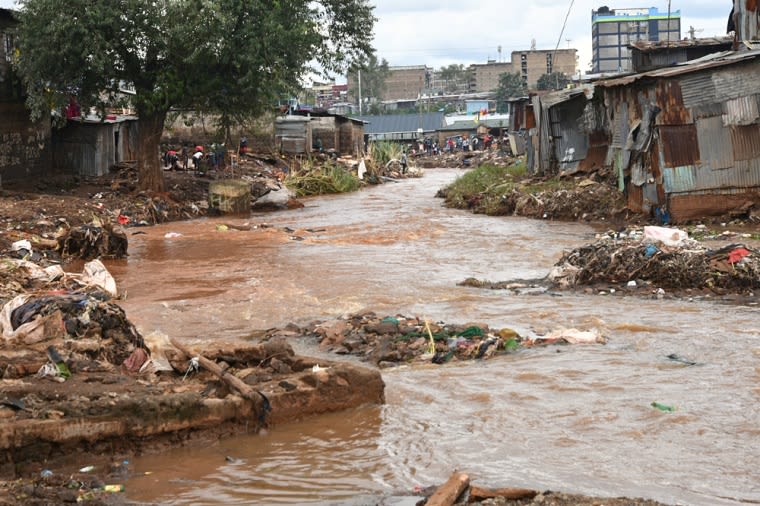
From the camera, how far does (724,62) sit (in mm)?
14883

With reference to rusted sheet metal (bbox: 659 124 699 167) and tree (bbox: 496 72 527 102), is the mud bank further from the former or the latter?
tree (bbox: 496 72 527 102)

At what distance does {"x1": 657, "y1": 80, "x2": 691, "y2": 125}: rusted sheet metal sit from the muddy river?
413 centimetres

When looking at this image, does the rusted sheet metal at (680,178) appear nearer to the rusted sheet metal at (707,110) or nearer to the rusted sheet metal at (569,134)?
the rusted sheet metal at (707,110)

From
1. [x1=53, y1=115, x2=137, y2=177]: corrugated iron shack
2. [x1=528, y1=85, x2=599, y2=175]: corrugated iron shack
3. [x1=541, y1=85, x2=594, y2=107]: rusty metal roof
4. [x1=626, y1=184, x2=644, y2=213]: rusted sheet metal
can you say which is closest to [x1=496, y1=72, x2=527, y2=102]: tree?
[x1=528, y1=85, x2=599, y2=175]: corrugated iron shack

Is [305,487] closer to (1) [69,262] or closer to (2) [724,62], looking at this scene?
(1) [69,262]

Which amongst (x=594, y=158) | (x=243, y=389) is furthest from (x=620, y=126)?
(x=243, y=389)

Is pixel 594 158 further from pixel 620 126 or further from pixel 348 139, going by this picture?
pixel 348 139

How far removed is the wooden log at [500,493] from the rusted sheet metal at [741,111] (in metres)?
12.4

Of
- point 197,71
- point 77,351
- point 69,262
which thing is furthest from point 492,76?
point 77,351

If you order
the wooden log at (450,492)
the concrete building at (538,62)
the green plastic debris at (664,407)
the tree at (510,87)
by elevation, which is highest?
the concrete building at (538,62)

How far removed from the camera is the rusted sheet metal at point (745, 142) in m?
15.2

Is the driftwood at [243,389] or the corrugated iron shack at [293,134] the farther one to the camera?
the corrugated iron shack at [293,134]

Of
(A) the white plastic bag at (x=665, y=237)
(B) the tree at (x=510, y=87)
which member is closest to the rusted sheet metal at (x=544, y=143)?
(A) the white plastic bag at (x=665, y=237)

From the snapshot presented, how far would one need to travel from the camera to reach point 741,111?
1506 centimetres
